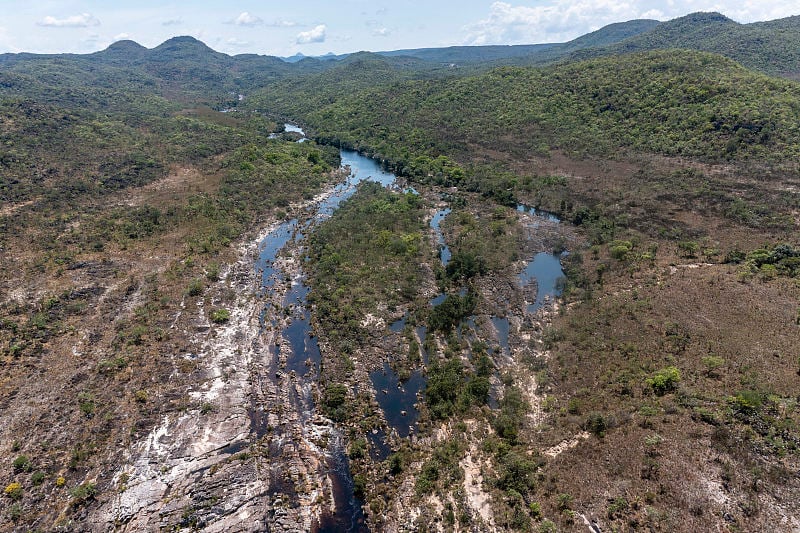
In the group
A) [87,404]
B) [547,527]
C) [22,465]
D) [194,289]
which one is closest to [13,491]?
[22,465]

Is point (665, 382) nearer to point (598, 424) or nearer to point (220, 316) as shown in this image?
point (598, 424)

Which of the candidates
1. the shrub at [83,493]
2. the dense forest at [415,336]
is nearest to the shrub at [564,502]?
the dense forest at [415,336]

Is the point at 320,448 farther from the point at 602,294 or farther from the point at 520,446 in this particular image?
the point at 602,294

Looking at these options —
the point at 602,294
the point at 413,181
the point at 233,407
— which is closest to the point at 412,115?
the point at 413,181

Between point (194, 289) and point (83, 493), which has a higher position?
point (194, 289)

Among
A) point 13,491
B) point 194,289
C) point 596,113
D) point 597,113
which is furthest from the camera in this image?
point 596,113

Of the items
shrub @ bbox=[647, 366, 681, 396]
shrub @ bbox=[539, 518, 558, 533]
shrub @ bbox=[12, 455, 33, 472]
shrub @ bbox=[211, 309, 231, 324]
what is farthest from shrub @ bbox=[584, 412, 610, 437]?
shrub @ bbox=[12, 455, 33, 472]
